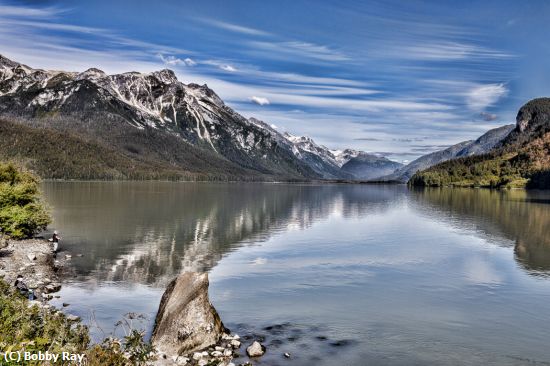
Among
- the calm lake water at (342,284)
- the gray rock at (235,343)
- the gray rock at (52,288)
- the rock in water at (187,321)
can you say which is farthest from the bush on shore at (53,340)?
the gray rock at (52,288)

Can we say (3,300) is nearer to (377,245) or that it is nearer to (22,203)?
(22,203)

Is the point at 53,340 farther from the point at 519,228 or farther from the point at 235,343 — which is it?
the point at 519,228

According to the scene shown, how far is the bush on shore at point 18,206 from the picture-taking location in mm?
68325

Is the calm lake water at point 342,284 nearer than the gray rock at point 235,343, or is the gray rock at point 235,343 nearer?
the gray rock at point 235,343

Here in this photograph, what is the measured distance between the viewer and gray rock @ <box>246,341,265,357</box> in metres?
33.3

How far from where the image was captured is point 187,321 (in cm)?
3516

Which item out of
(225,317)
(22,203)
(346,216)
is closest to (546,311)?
(225,317)

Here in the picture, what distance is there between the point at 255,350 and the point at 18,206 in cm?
5263

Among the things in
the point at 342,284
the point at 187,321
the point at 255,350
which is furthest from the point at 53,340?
the point at 342,284

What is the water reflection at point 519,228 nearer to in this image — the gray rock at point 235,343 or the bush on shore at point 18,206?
the gray rock at point 235,343

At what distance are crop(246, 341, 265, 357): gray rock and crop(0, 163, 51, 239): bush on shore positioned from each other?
49090 mm

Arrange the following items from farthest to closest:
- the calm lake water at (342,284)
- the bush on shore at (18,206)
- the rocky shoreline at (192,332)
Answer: the bush on shore at (18,206)
the calm lake water at (342,284)
the rocky shoreline at (192,332)

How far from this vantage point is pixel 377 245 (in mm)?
87812

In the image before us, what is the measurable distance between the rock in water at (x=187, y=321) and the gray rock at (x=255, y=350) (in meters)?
3.00
